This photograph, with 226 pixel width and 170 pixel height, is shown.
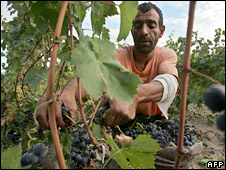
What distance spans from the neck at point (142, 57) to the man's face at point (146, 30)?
12cm

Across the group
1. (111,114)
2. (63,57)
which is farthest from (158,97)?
(63,57)

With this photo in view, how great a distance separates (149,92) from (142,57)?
103cm

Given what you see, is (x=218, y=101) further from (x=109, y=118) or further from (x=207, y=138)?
(x=207, y=138)

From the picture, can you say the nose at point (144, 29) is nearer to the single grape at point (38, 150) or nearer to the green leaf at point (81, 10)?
the green leaf at point (81, 10)

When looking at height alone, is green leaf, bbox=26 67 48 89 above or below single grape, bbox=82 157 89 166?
above

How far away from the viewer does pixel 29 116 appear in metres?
1.75

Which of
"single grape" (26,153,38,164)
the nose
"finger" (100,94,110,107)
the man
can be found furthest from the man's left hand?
the nose

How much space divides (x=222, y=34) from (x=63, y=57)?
5.19 metres

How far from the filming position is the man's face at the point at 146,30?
7.12 feet

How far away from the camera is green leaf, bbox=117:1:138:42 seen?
0.77 meters

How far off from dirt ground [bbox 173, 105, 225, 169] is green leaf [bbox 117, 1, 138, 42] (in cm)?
209

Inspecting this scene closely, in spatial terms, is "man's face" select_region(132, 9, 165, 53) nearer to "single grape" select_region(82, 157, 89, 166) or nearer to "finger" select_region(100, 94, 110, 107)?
"finger" select_region(100, 94, 110, 107)

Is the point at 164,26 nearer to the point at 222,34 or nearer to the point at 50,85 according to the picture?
the point at 50,85

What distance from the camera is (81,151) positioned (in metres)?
0.93
